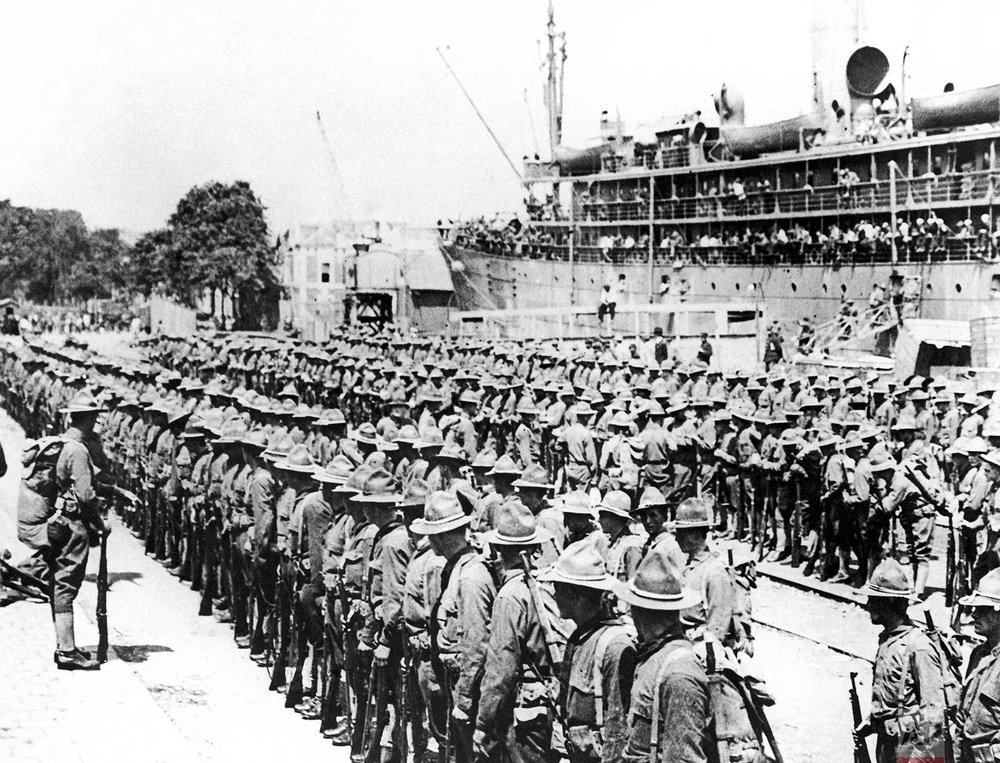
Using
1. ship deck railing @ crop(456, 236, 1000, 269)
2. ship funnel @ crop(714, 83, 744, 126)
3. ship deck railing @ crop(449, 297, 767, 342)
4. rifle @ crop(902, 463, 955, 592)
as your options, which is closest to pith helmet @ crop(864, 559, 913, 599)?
rifle @ crop(902, 463, 955, 592)

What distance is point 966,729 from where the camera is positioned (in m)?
5.15

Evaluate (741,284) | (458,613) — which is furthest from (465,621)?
(741,284)

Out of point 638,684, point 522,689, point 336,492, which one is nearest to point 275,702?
point 336,492

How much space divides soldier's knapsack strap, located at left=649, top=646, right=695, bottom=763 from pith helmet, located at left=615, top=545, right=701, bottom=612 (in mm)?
205

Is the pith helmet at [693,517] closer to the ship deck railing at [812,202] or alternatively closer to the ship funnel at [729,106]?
the ship deck railing at [812,202]

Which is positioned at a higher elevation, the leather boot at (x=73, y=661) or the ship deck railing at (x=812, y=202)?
the ship deck railing at (x=812, y=202)

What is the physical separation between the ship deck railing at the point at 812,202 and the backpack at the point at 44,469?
3115 cm

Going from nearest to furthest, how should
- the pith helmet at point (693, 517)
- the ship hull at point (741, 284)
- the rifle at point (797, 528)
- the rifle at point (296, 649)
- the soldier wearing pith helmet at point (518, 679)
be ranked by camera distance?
1. the soldier wearing pith helmet at point (518, 679)
2. the pith helmet at point (693, 517)
3. the rifle at point (296, 649)
4. the rifle at point (797, 528)
5. the ship hull at point (741, 284)

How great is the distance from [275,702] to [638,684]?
541cm

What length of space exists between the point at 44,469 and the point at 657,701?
6.74 m

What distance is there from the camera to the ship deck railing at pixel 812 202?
33.8 metres

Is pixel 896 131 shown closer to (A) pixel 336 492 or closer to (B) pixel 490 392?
(B) pixel 490 392

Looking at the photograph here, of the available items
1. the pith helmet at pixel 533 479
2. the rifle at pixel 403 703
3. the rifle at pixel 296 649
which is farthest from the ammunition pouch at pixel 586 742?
the rifle at pixel 296 649

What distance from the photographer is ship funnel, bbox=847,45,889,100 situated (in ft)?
139
